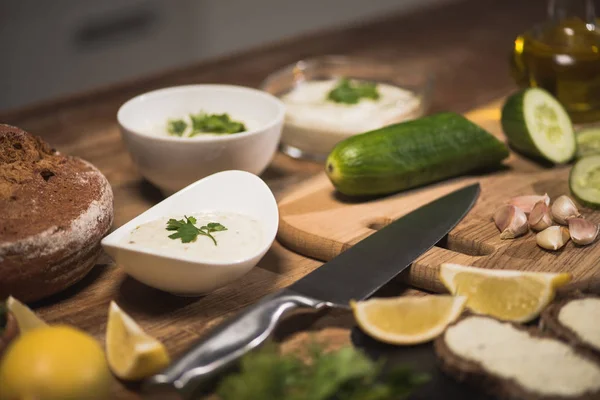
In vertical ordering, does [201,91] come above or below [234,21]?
above

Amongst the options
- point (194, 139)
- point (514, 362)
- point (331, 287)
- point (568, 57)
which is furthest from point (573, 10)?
point (514, 362)

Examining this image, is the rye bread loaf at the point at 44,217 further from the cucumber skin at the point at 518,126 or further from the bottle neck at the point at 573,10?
the bottle neck at the point at 573,10

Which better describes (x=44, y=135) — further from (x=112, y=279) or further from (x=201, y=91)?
(x=112, y=279)

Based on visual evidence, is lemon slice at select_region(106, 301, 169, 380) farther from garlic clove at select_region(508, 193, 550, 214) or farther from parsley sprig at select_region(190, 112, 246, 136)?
garlic clove at select_region(508, 193, 550, 214)

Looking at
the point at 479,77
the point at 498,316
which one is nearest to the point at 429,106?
the point at 479,77

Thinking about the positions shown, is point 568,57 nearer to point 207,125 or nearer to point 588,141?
point 588,141

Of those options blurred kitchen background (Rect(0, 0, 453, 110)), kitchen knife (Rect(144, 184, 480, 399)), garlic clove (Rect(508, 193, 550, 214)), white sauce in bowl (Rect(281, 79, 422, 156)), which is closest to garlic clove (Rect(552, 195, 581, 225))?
garlic clove (Rect(508, 193, 550, 214))
